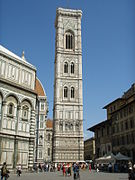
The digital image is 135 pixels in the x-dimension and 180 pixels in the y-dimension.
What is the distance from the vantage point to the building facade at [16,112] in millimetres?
20370

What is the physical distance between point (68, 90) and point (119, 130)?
20423 mm

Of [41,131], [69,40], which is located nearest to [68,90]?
[41,131]

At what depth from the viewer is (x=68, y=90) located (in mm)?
57625

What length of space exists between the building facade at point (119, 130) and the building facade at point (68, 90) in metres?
4.99

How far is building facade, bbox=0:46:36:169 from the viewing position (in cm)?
2037

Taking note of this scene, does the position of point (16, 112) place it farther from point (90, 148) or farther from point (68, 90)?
point (90, 148)

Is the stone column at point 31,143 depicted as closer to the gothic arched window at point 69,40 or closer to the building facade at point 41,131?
the building facade at point 41,131

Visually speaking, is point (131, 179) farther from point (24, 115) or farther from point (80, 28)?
point (80, 28)

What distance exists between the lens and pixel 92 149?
85875mm

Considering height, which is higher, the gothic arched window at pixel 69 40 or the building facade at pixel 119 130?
the gothic arched window at pixel 69 40

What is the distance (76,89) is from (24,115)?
118 ft

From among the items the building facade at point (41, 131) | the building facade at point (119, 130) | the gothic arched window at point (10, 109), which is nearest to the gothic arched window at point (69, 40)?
the building facade at point (41, 131)

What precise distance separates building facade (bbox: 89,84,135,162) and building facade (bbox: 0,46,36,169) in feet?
57.4

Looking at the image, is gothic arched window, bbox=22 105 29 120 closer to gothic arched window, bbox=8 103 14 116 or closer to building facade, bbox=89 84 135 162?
gothic arched window, bbox=8 103 14 116
